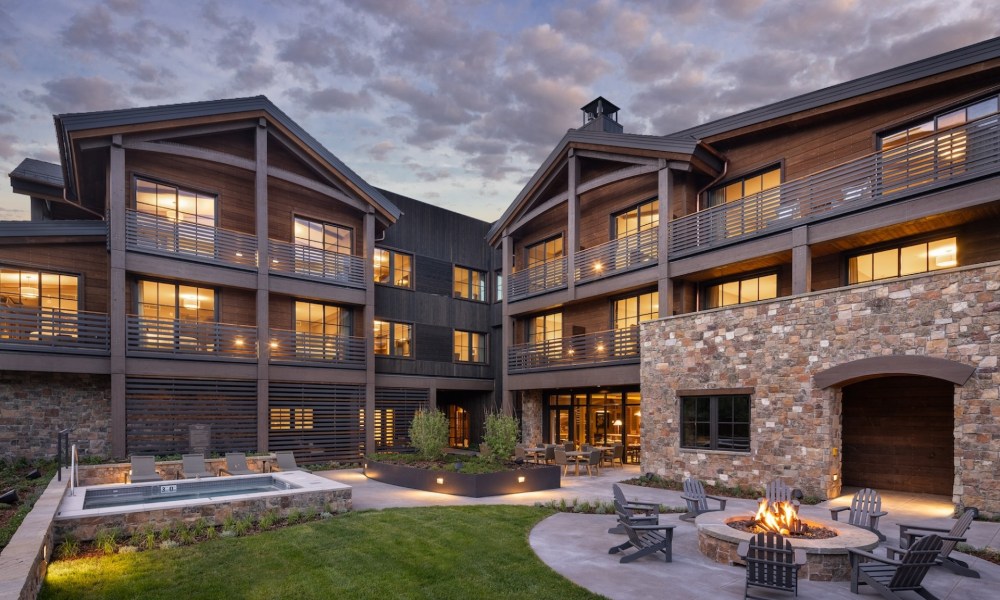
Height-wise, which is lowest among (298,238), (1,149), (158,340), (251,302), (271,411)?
(271,411)

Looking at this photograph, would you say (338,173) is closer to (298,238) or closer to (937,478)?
(298,238)

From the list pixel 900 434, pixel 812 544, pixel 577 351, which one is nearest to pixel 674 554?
pixel 812 544

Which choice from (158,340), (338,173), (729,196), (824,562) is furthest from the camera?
(338,173)

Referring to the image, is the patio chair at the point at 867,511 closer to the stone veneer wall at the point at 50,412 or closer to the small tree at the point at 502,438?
the small tree at the point at 502,438

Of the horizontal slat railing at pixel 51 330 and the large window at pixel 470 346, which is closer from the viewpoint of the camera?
the horizontal slat railing at pixel 51 330

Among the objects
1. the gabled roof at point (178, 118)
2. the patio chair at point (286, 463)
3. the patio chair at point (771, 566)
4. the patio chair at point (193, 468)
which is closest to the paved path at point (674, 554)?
the patio chair at point (771, 566)

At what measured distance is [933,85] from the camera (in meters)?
12.8

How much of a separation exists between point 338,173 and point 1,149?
20.4m

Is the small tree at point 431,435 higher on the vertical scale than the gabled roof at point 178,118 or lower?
lower

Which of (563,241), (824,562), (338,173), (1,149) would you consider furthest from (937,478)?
(1,149)

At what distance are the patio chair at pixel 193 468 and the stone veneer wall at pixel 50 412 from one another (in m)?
3.57

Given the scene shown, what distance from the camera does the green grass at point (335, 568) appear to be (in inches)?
260

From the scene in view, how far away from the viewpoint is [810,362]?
12.3m

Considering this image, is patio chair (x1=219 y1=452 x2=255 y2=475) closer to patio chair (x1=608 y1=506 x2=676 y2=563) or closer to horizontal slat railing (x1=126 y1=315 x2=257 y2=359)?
horizontal slat railing (x1=126 y1=315 x2=257 y2=359)
